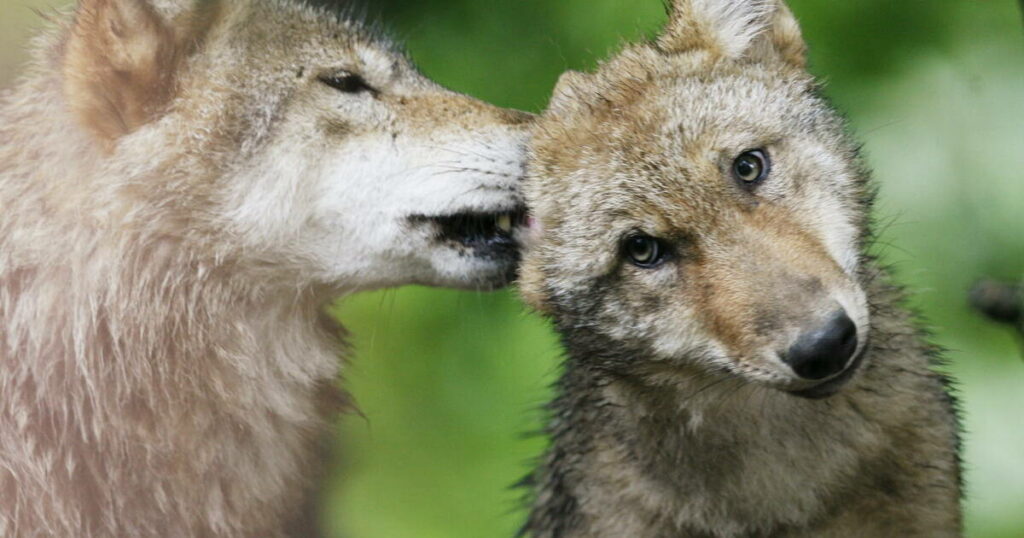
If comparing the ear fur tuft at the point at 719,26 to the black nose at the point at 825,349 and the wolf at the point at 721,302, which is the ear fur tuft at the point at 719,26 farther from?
the black nose at the point at 825,349

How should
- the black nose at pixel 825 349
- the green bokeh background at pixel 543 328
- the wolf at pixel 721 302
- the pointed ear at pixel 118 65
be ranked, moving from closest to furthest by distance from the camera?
the black nose at pixel 825 349 < the wolf at pixel 721 302 < the pointed ear at pixel 118 65 < the green bokeh background at pixel 543 328

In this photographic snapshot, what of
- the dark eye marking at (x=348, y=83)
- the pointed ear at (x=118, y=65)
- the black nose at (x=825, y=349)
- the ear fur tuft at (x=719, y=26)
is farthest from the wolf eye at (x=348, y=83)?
the black nose at (x=825, y=349)

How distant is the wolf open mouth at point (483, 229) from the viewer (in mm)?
1706

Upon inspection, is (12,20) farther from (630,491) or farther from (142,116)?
(630,491)

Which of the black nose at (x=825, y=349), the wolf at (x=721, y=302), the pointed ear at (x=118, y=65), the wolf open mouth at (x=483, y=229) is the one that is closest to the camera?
the black nose at (x=825, y=349)

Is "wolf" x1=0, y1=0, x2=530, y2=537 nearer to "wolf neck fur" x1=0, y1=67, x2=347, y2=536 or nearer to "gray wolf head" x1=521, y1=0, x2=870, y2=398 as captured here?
"wolf neck fur" x1=0, y1=67, x2=347, y2=536

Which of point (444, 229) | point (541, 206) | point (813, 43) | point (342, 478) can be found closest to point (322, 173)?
point (444, 229)

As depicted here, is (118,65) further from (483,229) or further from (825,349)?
(825,349)

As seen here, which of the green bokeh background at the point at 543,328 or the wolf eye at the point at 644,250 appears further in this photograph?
the green bokeh background at the point at 543,328

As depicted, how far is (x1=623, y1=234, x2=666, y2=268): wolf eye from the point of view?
1560mm

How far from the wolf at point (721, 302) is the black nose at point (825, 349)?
1 centimetres

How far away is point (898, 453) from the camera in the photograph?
1.77m

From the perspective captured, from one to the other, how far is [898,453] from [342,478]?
93 cm

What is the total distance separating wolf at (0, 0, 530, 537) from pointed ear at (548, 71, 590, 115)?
65 mm
